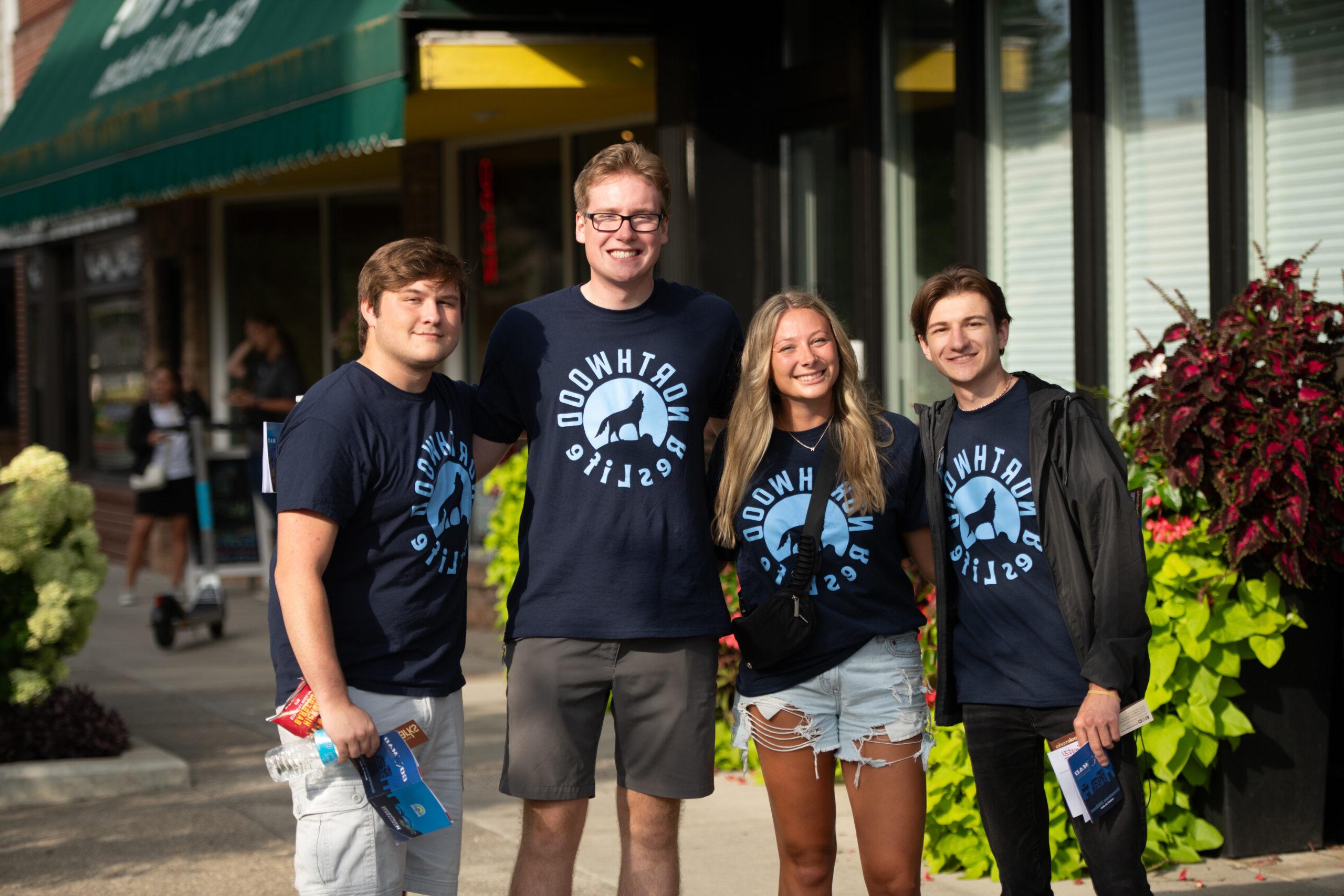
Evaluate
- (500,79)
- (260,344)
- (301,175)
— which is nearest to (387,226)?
(301,175)

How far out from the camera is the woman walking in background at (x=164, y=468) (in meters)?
11.3

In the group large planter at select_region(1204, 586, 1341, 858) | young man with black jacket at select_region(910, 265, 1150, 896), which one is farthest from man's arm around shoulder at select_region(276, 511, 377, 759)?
large planter at select_region(1204, 586, 1341, 858)

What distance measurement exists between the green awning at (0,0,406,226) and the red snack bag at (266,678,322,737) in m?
4.41

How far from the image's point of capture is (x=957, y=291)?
A: 3439 mm

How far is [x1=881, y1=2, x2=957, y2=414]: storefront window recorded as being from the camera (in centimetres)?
717

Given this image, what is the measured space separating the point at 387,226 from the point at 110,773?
7.86 metres

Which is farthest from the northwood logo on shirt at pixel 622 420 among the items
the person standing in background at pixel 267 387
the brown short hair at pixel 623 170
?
the person standing in background at pixel 267 387

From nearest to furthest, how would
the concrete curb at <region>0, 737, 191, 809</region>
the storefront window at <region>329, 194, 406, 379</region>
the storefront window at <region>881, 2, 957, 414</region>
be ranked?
the concrete curb at <region>0, 737, 191, 809</region>
the storefront window at <region>881, 2, 957, 414</region>
the storefront window at <region>329, 194, 406, 379</region>

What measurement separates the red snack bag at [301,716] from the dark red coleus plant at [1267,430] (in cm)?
272

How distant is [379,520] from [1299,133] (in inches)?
163

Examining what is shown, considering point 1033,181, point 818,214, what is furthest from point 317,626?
point 818,214

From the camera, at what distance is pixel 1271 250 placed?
19.0 feet

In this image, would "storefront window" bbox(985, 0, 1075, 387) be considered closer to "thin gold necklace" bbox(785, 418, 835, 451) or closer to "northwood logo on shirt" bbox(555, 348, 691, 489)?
"thin gold necklace" bbox(785, 418, 835, 451)

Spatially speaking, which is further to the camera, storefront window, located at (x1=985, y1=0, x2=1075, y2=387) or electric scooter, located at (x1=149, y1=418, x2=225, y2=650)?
electric scooter, located at (x1=149, y1=418, x2=225, y2=650)
